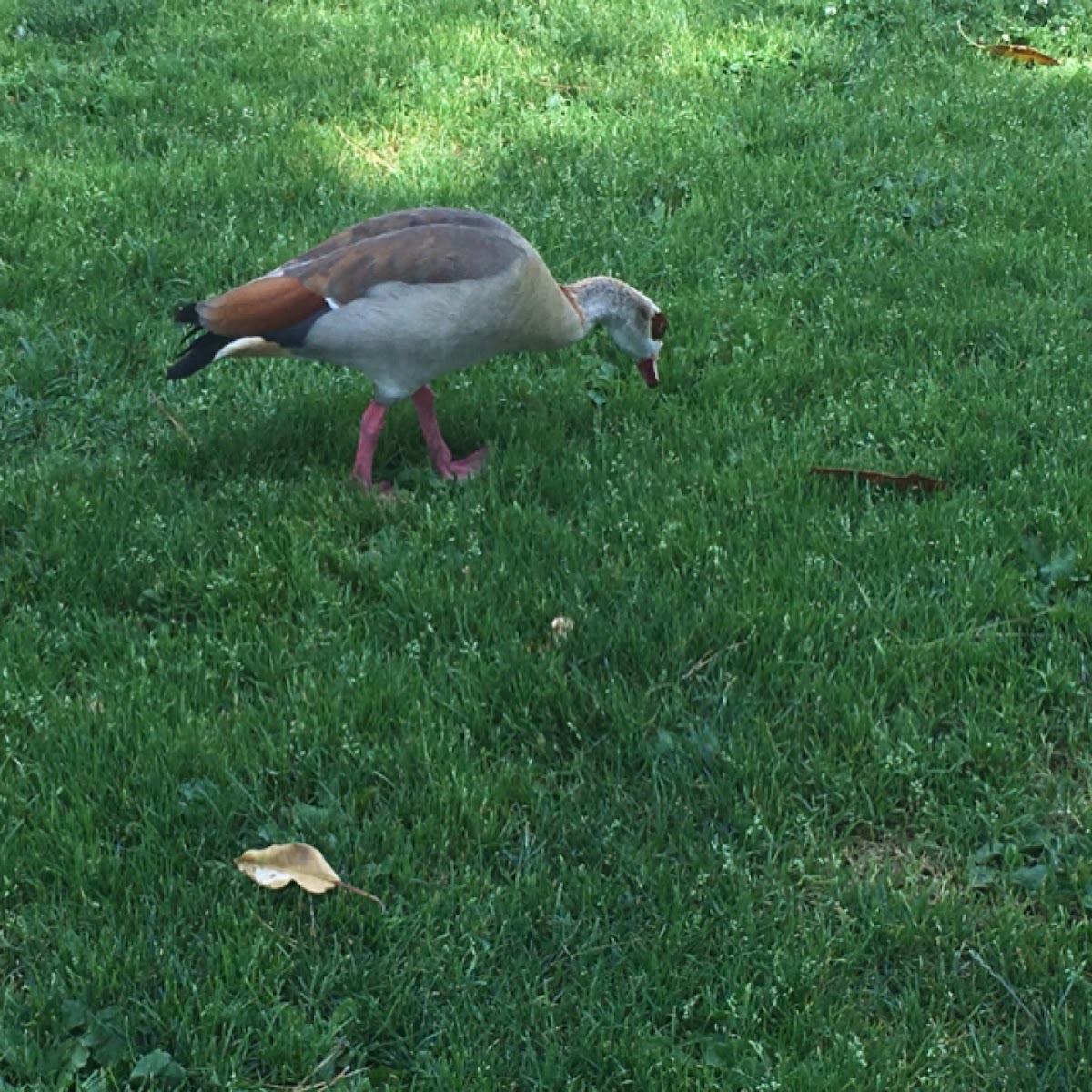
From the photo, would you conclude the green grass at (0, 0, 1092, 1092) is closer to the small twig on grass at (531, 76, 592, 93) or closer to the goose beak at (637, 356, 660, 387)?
the goose beak at (637, 356, 660, 387)

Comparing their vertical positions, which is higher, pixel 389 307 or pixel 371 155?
pixel 389 307

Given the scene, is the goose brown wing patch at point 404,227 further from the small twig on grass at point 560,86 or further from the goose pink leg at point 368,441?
the small twig on grass at point 560,86

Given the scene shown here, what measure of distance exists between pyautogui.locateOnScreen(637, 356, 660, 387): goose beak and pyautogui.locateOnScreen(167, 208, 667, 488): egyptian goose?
24.2 inches

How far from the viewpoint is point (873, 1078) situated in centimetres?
246

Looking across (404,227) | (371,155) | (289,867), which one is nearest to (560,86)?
(371,155)

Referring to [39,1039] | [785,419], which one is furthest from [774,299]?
[39,1039]

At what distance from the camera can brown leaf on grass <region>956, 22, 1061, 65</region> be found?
8180 mm

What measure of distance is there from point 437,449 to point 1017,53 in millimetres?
5534

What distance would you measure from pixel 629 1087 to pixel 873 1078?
0.44 meters

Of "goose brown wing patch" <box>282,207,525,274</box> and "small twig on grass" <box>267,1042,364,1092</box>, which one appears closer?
"small twig on grass" <box>267,1042,364,1092</box>

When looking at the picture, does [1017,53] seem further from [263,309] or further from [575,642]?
[575,642]

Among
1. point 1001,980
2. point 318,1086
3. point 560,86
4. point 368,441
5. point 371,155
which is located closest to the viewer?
point 318,1086

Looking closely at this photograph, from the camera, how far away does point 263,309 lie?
13.9 feet

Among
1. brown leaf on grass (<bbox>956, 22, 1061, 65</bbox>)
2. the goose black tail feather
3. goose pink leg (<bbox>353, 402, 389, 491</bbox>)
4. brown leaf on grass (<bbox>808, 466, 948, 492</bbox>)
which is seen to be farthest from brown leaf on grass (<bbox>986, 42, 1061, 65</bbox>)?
the goose black tail feather
